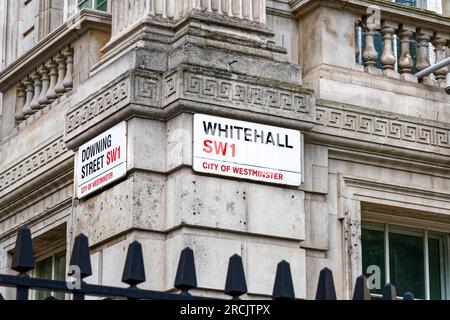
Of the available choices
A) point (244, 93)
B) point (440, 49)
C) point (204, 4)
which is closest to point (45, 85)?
point (204, 4)

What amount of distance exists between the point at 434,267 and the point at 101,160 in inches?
158

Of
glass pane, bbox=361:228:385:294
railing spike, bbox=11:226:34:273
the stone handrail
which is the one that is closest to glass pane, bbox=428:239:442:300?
glass pane, bbox=361:228:385:294

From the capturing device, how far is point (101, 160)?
43.6ft

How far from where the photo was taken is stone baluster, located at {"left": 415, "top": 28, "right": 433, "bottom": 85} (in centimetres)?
1484

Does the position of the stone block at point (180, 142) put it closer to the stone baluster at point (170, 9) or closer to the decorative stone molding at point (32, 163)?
the stone baluster at point (170, 9)

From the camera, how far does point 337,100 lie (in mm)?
13914

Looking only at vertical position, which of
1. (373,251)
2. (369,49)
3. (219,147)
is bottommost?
(373,251)

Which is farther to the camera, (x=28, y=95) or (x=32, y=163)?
(x=28, y=95)

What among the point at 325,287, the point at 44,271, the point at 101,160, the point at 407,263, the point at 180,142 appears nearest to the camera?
the point at 325,287

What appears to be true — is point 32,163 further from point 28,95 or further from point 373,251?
point 373,251

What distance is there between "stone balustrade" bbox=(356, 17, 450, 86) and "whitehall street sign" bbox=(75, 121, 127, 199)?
9.94ft

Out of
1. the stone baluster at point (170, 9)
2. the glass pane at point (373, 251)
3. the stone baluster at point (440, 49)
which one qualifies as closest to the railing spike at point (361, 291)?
the stone baluster at point (170, 9)

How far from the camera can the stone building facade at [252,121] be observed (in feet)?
41.2
